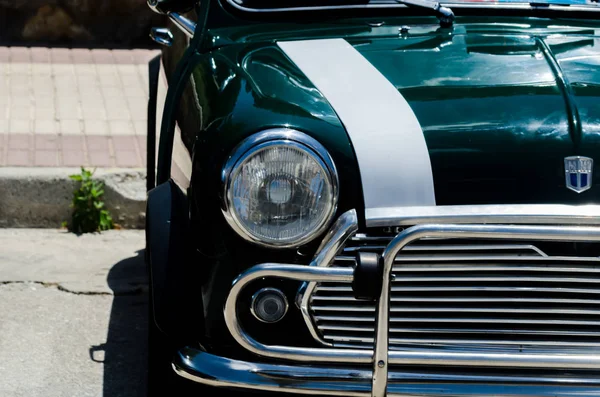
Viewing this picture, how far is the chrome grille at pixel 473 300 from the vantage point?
223 centimetres

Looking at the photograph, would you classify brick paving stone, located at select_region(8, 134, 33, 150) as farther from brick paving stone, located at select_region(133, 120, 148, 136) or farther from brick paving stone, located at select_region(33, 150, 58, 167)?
brick paving stone, located at select_region(133, 120, 148, 136)

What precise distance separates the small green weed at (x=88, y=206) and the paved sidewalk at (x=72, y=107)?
0.31 m

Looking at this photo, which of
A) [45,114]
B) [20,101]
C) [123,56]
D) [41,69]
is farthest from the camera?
[123,56]

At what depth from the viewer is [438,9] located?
3.07m

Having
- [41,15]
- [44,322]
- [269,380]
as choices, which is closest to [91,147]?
[44,322]

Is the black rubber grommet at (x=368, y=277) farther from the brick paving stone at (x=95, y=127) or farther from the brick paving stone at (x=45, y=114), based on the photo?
the brick paving stone at (x=45, y=114)

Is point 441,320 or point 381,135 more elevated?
point 381,135

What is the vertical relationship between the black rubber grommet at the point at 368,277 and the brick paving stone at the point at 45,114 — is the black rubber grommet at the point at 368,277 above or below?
above

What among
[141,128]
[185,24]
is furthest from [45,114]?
[185,24]

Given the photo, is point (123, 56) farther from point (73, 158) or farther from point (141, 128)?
point (73, 158)

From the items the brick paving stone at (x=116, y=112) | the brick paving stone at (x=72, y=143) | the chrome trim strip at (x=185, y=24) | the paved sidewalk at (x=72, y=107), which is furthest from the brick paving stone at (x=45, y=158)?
the chrome trim strip at (x=185, y=24)

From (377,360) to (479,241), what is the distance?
392 millimetres

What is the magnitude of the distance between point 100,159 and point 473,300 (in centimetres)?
339

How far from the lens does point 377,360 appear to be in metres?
2.11
